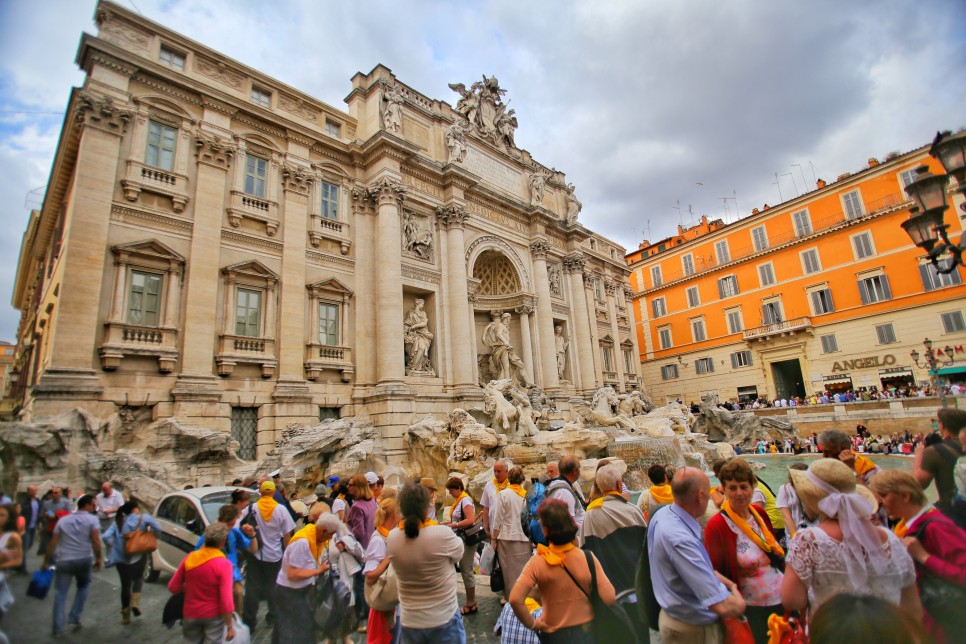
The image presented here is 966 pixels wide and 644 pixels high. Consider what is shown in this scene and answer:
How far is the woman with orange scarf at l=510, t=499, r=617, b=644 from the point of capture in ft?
8.06

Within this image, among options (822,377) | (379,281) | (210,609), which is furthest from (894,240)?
(210,609)

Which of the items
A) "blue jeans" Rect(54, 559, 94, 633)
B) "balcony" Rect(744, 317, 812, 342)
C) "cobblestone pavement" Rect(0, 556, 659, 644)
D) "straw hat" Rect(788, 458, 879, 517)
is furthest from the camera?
"balcony" Rect(744, 317, 812, 342)

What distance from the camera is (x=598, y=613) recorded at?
250cm

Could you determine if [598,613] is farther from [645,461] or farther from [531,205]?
[531,205]

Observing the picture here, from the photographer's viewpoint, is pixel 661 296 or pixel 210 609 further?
pixel 661 296

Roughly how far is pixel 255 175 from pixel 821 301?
1125 inches

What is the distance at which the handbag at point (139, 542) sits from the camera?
15.6ft

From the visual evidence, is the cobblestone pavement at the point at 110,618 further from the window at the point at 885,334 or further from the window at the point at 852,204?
the window at the point at 852,204

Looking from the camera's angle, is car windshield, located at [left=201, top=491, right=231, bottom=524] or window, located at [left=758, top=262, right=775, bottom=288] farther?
window, located at [left=758, top=262, right=775, bottom=288]

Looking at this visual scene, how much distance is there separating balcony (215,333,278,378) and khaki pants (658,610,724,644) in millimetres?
12863

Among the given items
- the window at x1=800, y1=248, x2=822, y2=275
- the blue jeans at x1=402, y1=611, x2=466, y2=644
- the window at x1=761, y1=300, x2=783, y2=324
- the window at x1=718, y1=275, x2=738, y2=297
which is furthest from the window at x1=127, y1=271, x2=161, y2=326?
the window at x1=800, y1=248, x2=822, y2=275

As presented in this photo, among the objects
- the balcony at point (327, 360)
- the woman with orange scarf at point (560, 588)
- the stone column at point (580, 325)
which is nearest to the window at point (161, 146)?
the balcony at point (327, 360)

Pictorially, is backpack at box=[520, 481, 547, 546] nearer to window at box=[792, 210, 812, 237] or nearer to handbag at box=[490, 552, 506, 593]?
handbag at box=[490, 552, 506, 593]

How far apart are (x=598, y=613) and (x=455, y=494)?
2.99 meters
